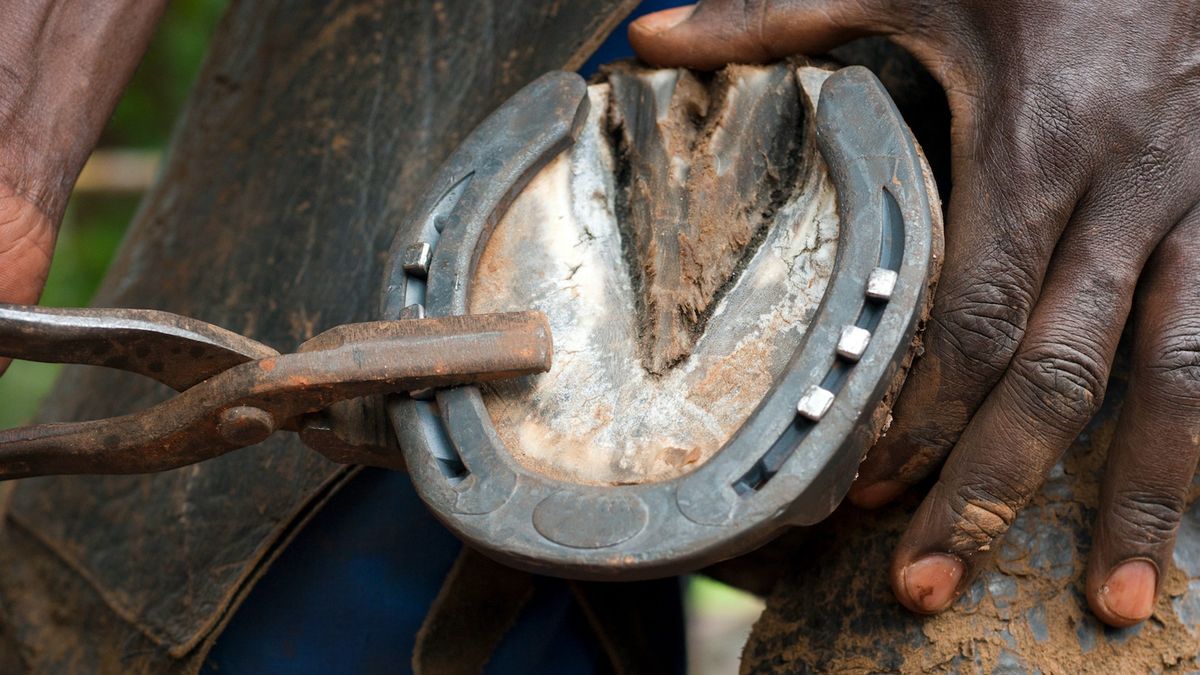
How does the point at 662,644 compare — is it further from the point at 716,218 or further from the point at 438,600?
the point at 716,218

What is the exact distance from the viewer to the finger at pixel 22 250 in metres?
1.10

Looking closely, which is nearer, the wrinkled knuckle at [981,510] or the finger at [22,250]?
the wrinkled knuckle at [981,510]

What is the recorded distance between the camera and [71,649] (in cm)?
140

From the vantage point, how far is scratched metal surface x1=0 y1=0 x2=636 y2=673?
1296mm

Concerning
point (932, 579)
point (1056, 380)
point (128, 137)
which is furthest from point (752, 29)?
point (128, 137)

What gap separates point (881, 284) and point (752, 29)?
360 mm

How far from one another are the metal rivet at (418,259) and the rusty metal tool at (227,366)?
80 millimetres

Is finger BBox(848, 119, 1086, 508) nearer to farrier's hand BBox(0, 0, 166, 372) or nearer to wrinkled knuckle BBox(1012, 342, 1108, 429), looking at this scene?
wrinkled knuckle BBox(1012, 342, 1108, 429)

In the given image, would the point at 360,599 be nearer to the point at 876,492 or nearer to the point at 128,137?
the point at 876,492

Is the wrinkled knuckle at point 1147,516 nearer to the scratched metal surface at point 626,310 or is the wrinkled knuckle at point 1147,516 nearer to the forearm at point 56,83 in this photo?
the scratched metal surface at point 626,310

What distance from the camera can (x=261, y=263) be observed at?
1.43 meters

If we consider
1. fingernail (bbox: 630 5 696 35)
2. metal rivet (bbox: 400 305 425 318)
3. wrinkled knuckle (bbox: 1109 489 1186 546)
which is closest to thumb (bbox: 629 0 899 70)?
fingernail (bbox: 630 5 696 35)

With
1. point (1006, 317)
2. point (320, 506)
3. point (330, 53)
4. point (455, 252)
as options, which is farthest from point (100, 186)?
point (1006, 317)

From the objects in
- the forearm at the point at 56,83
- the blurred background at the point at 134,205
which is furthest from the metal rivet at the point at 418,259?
the blurred background at the point at 134,205
